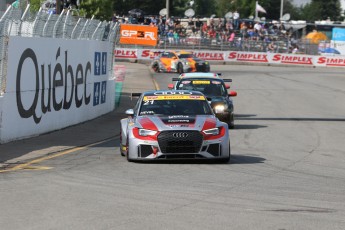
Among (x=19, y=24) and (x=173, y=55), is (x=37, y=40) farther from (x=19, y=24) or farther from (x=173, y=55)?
(x=173, y=55)

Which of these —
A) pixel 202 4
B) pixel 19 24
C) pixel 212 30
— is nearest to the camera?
pixel 19 24

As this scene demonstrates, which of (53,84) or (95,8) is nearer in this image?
(53,84)

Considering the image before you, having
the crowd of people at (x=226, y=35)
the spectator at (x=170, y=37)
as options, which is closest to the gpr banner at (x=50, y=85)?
the spectator at (x=170, y=37)

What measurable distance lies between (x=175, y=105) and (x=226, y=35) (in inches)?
2193

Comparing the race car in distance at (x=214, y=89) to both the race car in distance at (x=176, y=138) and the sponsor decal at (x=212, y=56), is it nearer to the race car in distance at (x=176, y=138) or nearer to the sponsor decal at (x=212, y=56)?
the race car in distance at (x=176, y=138)

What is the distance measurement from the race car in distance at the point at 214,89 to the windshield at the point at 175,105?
20.6 feet

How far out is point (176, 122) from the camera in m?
14.9

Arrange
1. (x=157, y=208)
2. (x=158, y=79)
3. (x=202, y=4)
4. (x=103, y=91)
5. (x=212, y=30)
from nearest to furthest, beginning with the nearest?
(x=157, y=208) → (x=103, y=91) → (x=158, y=79) → (x=212, y=30) → (x=202, y=4)

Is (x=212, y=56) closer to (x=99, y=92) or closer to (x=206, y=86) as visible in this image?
(x=99, y=92)

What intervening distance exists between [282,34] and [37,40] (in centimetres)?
5659

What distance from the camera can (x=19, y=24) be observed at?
17.8 metres

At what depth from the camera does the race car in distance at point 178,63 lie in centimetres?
5350

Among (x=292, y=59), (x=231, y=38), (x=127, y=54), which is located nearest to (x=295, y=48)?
(x=292, y=59)

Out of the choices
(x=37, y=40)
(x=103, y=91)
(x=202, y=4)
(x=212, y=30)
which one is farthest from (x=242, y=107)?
(x=202, y=4)
